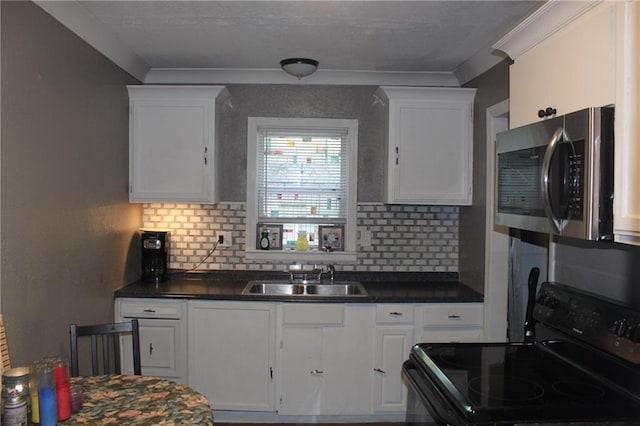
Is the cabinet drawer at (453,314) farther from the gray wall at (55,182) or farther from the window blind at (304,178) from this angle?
the gray wall at (55,182)

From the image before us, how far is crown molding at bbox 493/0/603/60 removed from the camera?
169 cm

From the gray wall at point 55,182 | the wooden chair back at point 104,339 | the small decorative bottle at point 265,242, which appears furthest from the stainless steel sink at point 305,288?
the wooden chair back at point 104,339

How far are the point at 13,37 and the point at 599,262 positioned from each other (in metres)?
2.69

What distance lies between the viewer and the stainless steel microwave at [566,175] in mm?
1546

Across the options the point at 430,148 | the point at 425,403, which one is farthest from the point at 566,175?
the point at 430,148

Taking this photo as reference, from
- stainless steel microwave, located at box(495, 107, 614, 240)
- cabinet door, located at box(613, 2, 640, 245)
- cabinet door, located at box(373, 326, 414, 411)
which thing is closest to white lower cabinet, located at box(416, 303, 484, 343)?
cabinet door, located at box(373, 326, 414, 411)

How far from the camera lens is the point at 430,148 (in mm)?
3637

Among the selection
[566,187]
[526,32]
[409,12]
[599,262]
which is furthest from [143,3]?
[599,262]

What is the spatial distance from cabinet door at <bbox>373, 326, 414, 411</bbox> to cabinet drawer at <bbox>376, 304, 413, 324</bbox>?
47mm

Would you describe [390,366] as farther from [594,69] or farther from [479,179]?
[594,69]

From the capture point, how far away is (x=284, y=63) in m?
3.37

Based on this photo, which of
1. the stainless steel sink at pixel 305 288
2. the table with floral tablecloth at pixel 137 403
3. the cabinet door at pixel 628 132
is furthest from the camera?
the stainless steel sink at pixel 305 288

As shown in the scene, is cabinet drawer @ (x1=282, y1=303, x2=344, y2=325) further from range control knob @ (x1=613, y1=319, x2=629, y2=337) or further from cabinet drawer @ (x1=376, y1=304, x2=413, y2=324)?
range control knob @ (x1=613, y1=319, x2=629, y2=337)

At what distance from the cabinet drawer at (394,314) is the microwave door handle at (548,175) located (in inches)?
68.8
